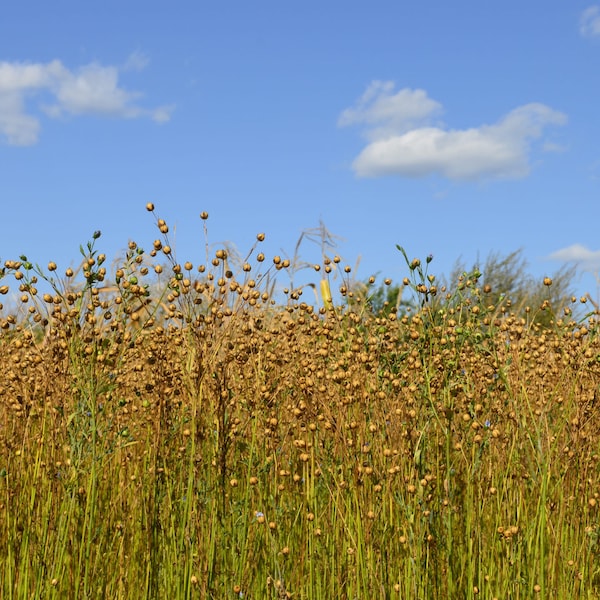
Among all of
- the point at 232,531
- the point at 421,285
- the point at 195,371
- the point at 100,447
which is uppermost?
the point at 421,285

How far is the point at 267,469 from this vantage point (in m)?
3.36

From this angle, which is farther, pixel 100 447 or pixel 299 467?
pixel 299 467

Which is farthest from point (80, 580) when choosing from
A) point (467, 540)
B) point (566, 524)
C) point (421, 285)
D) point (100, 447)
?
point (566, 524)

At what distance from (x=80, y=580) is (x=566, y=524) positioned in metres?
2.17

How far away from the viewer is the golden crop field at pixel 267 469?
9.65ft

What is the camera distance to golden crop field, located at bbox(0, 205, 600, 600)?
2.94 meters

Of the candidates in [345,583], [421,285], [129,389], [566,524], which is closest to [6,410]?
[129,389]

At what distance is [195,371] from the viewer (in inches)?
116

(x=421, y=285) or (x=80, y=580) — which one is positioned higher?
(x=421, y=285)

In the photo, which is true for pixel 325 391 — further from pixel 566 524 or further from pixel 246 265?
pixel 566 524

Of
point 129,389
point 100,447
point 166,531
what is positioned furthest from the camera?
point 129,389

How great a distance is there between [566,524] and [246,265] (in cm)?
194

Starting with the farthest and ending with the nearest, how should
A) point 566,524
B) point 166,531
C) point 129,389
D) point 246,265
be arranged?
point 129,389 < point 566,524 < point 166,531 < point 246,265

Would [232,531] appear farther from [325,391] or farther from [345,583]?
[325,391]
